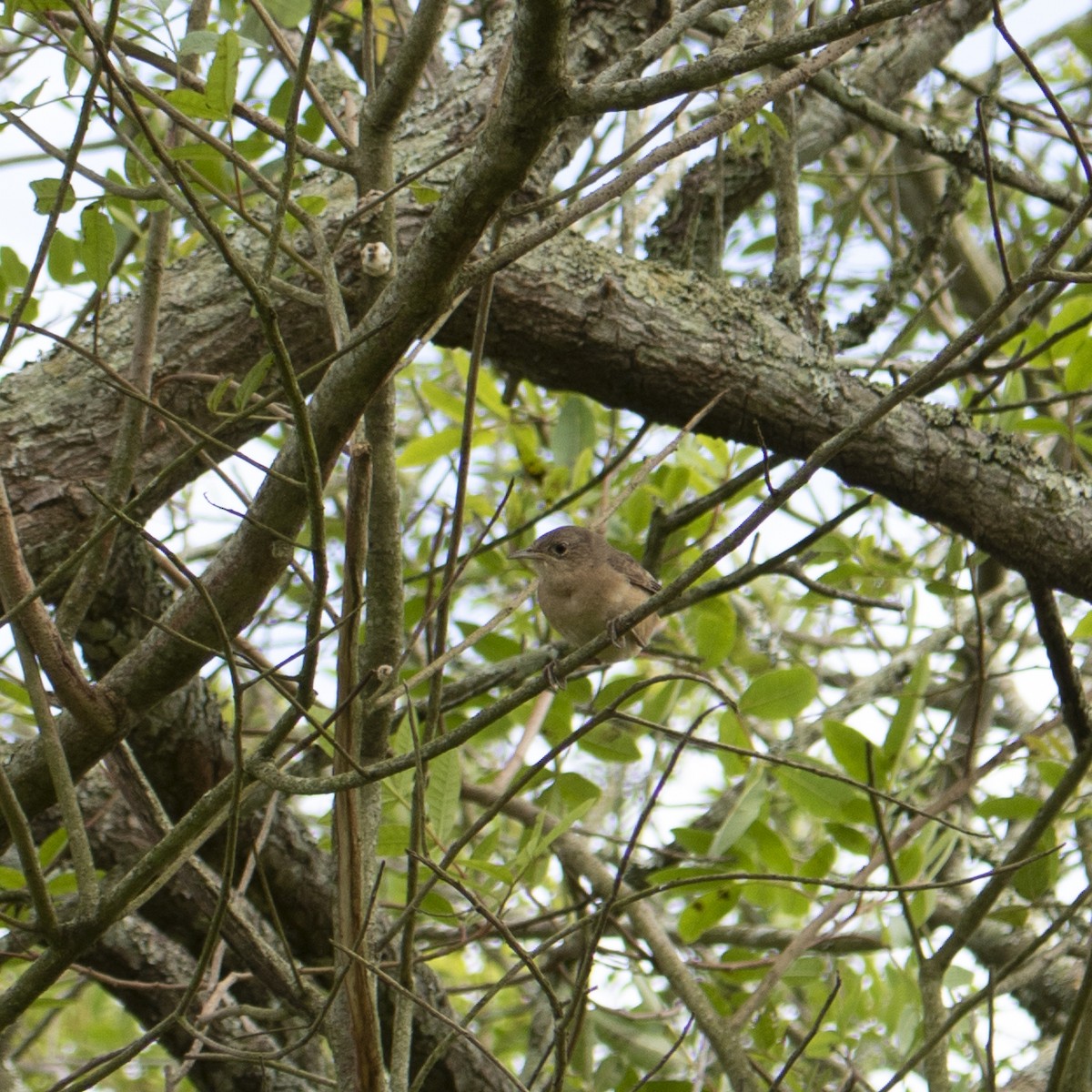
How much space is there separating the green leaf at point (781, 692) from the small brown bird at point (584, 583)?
1.51 ft

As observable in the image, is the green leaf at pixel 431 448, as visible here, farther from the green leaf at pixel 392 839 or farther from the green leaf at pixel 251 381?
the green leaf at pixel 251 381

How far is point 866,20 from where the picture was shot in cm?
178

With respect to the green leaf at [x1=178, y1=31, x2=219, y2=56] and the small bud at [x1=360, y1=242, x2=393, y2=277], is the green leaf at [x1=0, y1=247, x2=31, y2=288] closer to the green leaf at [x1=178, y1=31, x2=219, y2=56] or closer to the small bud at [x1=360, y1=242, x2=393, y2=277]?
the green leaf at [x1=178, y1=31, x2=219, y2=56]

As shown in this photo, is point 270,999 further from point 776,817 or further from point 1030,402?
point 1030,402

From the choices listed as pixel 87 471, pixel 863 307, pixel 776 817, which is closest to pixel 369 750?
pixel 87 471

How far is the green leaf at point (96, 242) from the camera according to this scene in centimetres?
268

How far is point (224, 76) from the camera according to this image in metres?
2.33

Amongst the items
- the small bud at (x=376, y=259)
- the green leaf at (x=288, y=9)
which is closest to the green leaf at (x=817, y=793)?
the small bud at (x=376, y=259)

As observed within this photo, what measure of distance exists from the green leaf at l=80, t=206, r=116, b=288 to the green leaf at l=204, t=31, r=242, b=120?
0.47 meters

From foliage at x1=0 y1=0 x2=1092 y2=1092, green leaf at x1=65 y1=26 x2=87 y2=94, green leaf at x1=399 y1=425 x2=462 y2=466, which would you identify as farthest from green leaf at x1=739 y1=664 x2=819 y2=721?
green leaf at x1=65 y1=26 x2=87 y2=94

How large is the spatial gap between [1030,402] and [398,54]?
210cm

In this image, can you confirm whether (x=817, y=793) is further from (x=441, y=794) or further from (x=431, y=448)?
(x=431, y=448)

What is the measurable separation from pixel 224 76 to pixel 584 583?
86.6 inches

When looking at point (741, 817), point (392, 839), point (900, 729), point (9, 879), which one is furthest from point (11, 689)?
point (900, 729)
